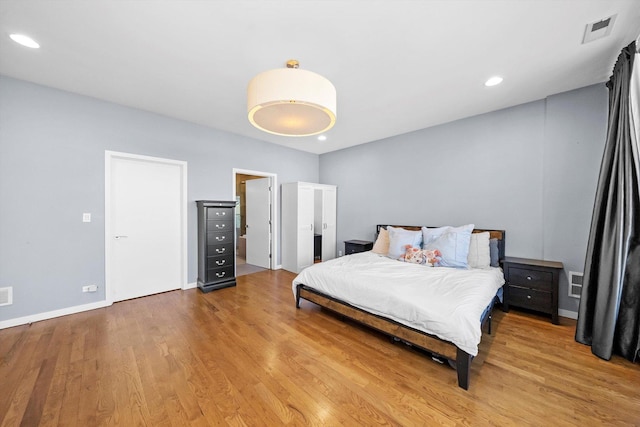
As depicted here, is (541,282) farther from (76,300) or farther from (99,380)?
(76,300)

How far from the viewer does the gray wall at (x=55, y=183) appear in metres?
2.57

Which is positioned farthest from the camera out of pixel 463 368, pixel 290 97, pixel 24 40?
pixel 24 40

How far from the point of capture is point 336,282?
8.77 feet

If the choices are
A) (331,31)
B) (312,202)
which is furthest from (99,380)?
(312,202)

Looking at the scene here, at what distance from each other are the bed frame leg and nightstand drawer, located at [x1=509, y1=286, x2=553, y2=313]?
1753mm

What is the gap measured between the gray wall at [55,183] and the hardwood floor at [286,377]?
0.50 m

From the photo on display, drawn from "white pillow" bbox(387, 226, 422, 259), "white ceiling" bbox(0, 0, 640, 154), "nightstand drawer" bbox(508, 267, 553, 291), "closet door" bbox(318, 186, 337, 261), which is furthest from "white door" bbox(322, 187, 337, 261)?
"nightstand drawer" bbox(508, 267, 553, 291)

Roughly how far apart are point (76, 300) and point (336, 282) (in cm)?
327

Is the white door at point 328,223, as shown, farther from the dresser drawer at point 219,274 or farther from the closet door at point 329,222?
the dresser drawer at point 219,274

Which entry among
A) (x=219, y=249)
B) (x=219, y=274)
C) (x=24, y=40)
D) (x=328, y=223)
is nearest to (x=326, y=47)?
(x=24, y=40)

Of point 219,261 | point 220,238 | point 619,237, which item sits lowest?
point 219,261

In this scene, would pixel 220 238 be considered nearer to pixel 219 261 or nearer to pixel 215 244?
pixel 215 244

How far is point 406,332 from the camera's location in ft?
6.81

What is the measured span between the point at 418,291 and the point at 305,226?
310 centimetres
